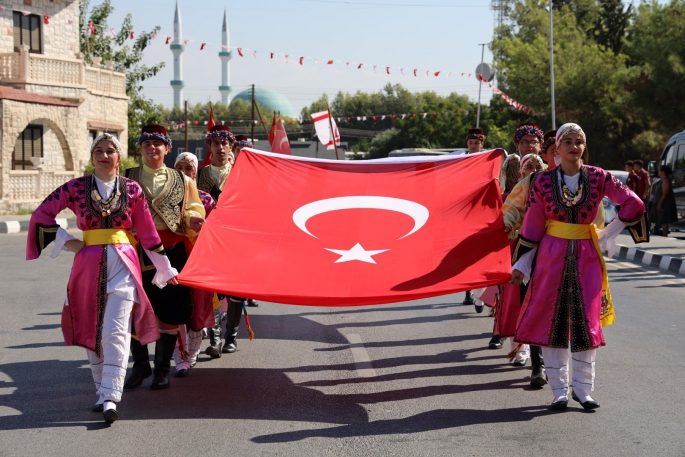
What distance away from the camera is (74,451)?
5504 millimetres

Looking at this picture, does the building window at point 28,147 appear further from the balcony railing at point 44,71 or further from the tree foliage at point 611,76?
the tree foliage at point 611,76

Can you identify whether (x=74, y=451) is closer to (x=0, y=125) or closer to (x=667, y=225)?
(x=667, y=225)

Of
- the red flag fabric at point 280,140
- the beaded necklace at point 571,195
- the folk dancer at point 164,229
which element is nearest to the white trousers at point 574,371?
the beaded necklace at point 571,195

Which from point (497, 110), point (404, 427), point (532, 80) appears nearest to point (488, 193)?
point (404, 427)

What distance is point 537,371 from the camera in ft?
24.4

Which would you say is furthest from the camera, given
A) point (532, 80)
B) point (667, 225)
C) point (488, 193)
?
point (532, 80)

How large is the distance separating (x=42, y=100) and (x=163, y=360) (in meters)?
27.5

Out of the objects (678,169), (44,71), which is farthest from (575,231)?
(44,71)

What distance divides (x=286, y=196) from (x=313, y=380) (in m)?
1.60

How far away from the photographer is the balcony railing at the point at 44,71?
34.0m

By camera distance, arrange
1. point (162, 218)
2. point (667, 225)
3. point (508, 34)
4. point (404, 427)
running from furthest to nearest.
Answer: point (508, 34)
point (667, 225)
point (162, 218)
point (404, 427)

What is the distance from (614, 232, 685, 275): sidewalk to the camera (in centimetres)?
1741

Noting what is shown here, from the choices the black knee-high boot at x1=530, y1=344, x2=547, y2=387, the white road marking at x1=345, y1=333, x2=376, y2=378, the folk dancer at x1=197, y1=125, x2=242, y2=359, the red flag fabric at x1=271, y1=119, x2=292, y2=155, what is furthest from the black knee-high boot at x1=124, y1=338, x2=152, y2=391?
the red flag fabric at x1=271, y1=119, x2=292, y2=155

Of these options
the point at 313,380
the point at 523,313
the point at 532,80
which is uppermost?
the point at 532,80
